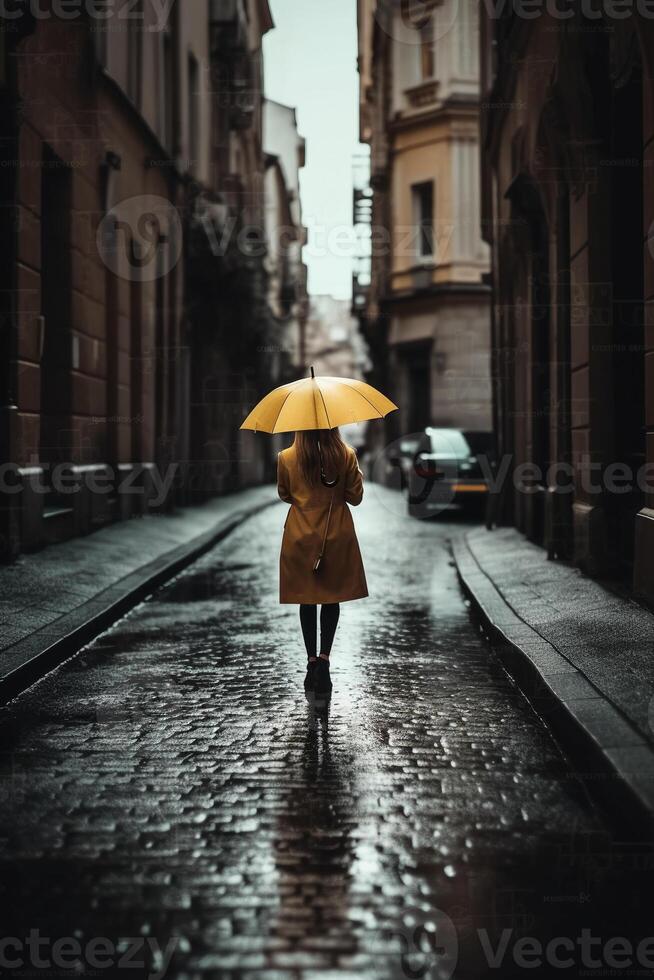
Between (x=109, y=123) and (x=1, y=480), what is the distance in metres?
7.29

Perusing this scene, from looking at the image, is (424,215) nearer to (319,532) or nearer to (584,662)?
(319,532)

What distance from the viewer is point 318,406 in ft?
20.2

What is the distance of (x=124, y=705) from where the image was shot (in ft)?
19.8

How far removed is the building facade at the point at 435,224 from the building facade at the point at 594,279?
17.6m

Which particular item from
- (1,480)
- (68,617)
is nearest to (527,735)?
(68,617)

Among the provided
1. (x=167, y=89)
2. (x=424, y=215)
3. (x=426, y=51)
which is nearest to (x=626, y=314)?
(x=167, y=89)

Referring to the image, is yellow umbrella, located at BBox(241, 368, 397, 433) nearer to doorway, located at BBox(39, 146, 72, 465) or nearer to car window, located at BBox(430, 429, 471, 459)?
doorway, located at BBox(39, 146, 72, 465)

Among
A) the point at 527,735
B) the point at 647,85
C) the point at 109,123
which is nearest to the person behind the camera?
the point at 527,735

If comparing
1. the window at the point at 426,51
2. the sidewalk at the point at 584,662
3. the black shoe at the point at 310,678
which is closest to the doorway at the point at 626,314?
the sidewalk at the point at 584,662

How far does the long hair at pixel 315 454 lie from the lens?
6.31 metres

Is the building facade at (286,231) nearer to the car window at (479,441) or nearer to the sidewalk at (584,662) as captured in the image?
the car window at (479,441)

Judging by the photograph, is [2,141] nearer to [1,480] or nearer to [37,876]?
[1,480]

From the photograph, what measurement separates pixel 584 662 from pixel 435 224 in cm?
2815

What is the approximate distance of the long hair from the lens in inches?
249
